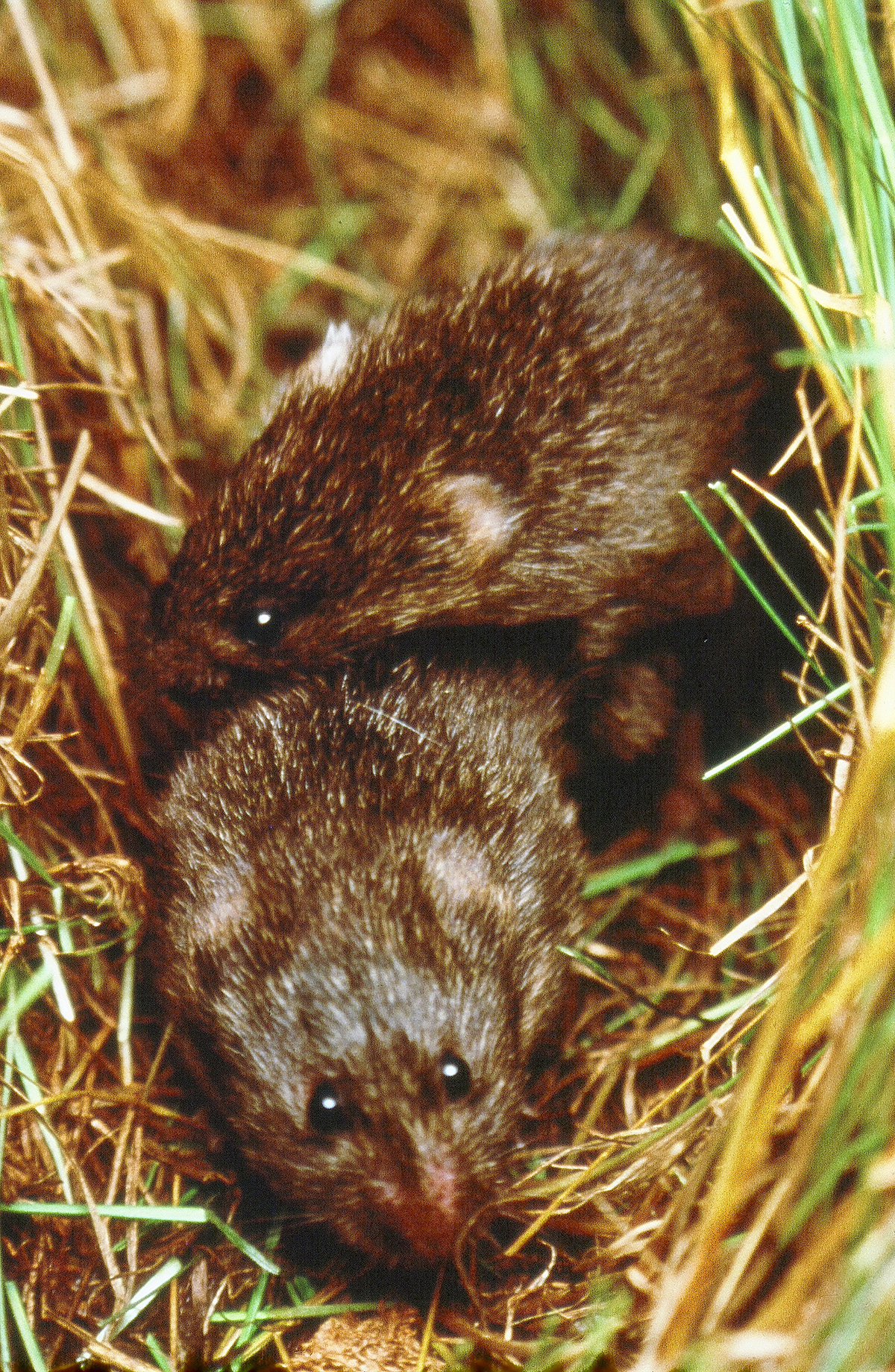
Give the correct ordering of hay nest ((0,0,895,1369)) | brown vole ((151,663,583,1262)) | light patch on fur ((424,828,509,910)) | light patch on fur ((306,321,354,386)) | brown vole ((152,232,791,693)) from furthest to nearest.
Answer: light patch on fur ((306,321,354,386)) < brown vole ((152,232,791,693)) < light patch on fur ((424,828,509,910)) < brown vole ((151,663,583,1262)) < hay nest ((0,0,895,1369))

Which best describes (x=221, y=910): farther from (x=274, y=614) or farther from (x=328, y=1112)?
(x=274, y=614)

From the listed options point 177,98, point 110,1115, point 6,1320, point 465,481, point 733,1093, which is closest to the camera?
point 733,1093

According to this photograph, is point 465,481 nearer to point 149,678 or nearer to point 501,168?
point 149,678

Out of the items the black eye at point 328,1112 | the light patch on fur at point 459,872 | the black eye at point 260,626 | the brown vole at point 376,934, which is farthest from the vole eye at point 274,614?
the black eye at point 328,1112

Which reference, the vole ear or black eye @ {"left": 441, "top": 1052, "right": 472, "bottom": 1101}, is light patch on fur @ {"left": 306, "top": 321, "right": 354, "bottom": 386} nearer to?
the vole ear

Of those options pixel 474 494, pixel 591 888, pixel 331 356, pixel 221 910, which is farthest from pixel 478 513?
pixel 221 910

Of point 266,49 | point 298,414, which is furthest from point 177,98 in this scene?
point 298,414

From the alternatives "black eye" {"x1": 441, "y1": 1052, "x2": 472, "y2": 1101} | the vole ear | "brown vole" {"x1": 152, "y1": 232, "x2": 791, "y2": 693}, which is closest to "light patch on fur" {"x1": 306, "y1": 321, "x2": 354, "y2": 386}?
"brown vole" {"x1": 152, "y1": 232, "x2": 791, "y2": 693}
